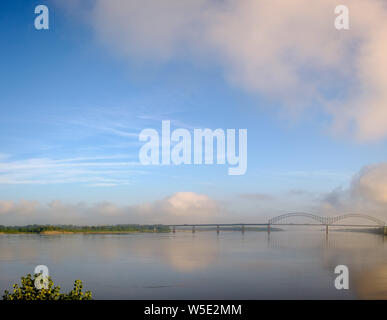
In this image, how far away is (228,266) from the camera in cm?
4659

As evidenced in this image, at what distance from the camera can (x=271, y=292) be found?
30.7 m

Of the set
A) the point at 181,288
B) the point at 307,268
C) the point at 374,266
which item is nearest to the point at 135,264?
the point at 181,288
